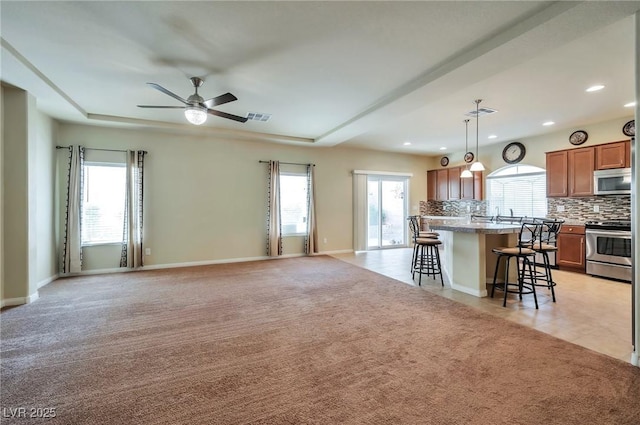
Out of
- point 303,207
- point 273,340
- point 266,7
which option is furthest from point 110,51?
point 303,207

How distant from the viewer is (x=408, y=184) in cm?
852

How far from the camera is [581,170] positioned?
5238 millimetres

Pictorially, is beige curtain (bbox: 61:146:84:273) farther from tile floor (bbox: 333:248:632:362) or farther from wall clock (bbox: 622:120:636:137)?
wall clock (bbox: 622:120:636:137)

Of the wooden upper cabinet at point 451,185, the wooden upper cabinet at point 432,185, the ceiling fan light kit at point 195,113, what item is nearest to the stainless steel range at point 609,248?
the wooden upper cabinet at point 451,185

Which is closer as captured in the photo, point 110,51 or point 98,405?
point 98,405

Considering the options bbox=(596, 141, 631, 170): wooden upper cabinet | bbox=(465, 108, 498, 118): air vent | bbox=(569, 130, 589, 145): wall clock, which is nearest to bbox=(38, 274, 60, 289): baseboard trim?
bbox=(465, 108, 498, 118): air vent

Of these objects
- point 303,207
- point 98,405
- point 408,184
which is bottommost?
point 98,405

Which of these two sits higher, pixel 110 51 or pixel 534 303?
A: pixel 110 51

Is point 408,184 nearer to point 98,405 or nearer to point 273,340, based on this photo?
point 273,340

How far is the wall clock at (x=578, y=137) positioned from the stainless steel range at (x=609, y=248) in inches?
64.6

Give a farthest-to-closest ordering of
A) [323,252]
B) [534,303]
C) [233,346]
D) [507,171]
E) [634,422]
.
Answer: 1. [323,252]
2. [507,171]
3. [534,303]
4. [233,346]
5. [634,422]

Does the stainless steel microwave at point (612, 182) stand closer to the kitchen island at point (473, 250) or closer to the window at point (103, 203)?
the kitchen island at point (473, 250)

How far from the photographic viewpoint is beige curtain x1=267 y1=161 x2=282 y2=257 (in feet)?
21.2

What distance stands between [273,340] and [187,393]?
2.85ft
